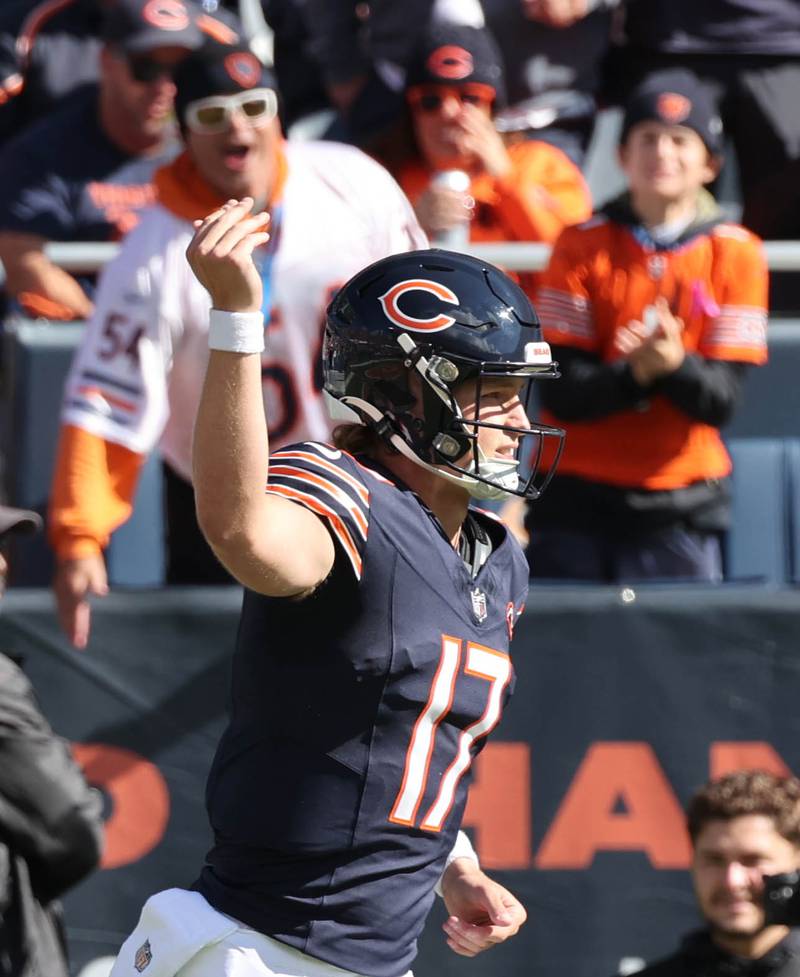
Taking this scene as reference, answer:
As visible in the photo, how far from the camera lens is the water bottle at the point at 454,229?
542cm

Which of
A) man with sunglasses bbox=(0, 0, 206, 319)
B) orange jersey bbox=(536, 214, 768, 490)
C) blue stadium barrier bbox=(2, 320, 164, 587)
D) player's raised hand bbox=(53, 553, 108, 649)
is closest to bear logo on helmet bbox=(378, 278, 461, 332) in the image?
player's raised hand bbox=(53, 553, 108, 649)

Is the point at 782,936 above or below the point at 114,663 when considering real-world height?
below

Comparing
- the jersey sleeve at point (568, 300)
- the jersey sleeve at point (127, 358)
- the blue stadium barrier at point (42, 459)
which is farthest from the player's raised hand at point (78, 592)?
the jersey sleeve at point (568, 300)

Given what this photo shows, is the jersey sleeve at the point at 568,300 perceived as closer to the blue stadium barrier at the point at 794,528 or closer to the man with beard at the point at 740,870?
the blue stadium barrier at the point at 794,528

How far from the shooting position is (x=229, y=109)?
528 cm

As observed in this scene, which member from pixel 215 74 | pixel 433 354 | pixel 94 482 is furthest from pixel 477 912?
pixel 215 74

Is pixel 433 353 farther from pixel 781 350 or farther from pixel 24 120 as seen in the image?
pixel 24 120

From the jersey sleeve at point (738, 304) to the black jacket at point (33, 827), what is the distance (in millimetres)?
2376

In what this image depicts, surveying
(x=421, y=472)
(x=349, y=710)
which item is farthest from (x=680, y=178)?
(x=349, y=710)

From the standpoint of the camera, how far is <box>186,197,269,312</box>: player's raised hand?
257cm

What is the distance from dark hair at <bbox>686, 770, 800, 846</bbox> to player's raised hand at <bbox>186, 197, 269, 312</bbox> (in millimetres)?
2126

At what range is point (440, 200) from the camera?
5.38m

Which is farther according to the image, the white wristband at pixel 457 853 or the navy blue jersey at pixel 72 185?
the navy blue jersey at pixel 72 185

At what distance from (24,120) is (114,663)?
2.63 metres
